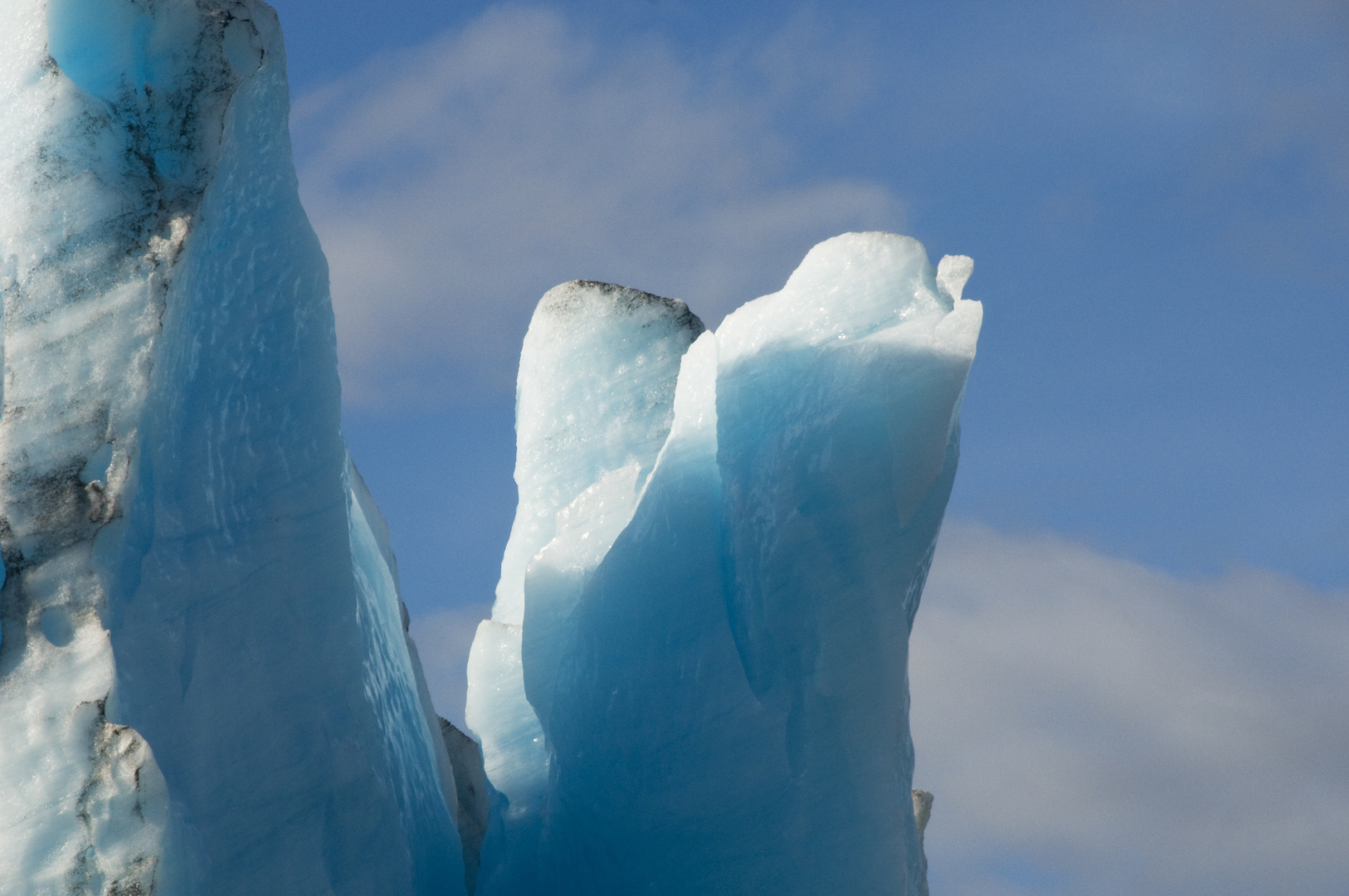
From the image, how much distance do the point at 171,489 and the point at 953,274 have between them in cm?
289

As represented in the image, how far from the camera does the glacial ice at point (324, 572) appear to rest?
338 cm

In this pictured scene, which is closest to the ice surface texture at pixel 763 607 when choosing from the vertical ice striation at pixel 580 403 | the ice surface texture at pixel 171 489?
the ice surface texture at pixel 171 489

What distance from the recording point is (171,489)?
3641 mm

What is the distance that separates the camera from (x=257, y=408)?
4.00 metres

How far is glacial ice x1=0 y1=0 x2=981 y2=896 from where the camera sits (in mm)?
3381

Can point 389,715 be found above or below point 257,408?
below

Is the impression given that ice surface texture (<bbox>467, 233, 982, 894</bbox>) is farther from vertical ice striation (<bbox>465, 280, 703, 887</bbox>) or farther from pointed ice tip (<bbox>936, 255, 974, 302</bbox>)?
vertical ice striation (<bbox>465, 280, 703, 887</bbox>)

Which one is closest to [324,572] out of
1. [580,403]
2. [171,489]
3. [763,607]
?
[171,489]

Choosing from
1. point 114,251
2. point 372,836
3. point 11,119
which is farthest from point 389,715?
point 11,119

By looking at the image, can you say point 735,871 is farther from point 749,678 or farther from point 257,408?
point 257,408

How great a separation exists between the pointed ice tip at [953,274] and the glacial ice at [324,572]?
2 centimetres

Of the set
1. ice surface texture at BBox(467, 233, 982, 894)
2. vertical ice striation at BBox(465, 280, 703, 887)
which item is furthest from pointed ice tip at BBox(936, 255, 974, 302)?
vertical ice striation at BBox(465, 280, 703, 887)

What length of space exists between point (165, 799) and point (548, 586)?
205 cm

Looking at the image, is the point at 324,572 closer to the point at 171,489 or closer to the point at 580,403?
the point at 171,489
